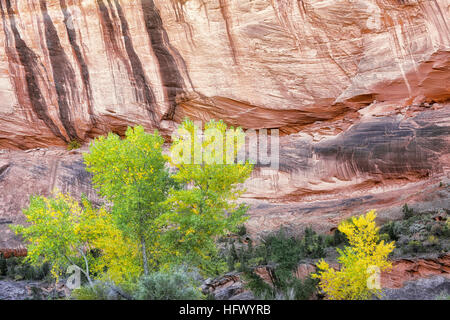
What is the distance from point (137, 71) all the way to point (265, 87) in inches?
261

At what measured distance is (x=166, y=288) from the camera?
10.0 m

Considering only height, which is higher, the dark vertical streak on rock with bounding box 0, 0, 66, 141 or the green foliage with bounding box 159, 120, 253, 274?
the dark vertical streak on rock with bounding box 0, 0, 66, 141

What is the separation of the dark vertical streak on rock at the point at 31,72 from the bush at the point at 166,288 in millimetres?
15801

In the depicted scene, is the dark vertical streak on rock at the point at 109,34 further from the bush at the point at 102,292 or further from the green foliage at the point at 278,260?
the bush at the point at 102,292

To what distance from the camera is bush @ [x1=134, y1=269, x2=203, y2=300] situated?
994 centimetres

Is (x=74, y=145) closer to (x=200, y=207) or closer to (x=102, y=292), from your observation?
(x=200, y=207)

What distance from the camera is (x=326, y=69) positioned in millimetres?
19812

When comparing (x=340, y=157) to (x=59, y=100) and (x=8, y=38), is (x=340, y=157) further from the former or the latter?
(x=8, y=38)

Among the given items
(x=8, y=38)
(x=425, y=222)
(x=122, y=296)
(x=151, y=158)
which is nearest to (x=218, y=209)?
(x=151, y=158)

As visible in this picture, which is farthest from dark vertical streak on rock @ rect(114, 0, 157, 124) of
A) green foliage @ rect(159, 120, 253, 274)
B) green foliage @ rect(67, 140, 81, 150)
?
green foliage @ rect(159, 120, 253, 274)

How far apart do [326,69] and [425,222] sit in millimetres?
8415

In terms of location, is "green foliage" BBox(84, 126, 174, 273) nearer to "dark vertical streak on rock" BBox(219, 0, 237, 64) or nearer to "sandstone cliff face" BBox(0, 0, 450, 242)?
"sandstone cliff face" BBox(0, 0, 450, 242)

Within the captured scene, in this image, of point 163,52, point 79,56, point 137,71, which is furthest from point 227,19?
point 79,56

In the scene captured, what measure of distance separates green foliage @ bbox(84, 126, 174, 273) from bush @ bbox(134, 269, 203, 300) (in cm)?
284
